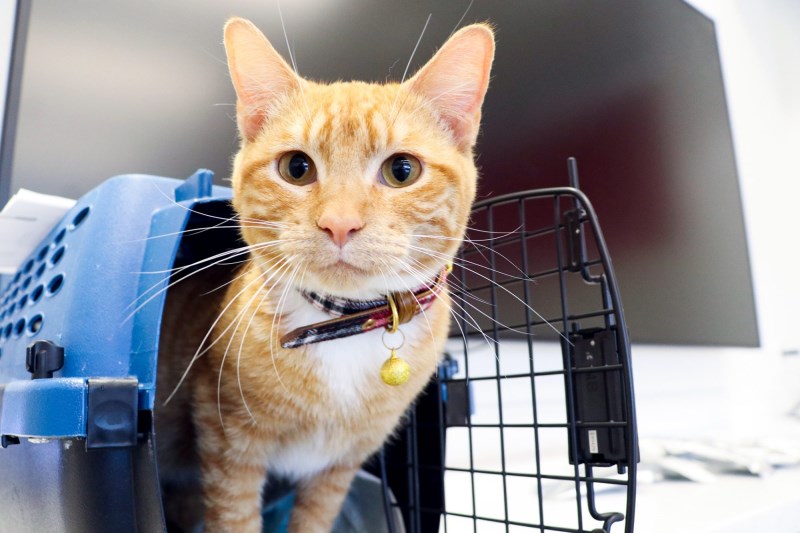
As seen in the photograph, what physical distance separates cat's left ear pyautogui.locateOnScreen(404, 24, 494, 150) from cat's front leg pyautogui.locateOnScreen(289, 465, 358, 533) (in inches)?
21.1

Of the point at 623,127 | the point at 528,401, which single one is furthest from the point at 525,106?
the point at 528,401

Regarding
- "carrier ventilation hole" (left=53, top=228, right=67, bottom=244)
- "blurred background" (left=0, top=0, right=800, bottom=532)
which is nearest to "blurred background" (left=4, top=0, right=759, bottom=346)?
"blurred background" (left=0, top=0, right=800, bottom=532)

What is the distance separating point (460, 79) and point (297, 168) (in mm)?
256

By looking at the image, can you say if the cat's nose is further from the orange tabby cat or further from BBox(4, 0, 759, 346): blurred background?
BBox(4, 0, 759, 346): blurred background

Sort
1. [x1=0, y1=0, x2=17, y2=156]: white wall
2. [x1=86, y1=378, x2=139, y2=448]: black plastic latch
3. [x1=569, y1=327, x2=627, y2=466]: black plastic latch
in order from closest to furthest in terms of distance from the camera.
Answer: [x1=86, y1=378, x2=139, y2=448]: black plastic latch, [x1=569, y1=327, x2=627, y2=466]: black plastic latch, [x1=0, y1=0, x2=17, y2=156]: white wall

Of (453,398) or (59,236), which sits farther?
(453,398)

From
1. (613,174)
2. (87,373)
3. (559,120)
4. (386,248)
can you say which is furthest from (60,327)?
(613,174)

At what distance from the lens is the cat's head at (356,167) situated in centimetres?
69

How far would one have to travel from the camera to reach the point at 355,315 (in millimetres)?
757

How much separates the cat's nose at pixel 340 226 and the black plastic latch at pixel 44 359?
336 millimetres

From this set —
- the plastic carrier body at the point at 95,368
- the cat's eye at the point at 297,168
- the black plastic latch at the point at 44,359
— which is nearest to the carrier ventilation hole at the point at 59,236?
the plastic carrier body at the point at 95,368

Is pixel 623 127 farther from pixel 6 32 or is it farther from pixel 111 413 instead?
pixel 111 413

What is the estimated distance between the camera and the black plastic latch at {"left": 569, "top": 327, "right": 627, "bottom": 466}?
70cm

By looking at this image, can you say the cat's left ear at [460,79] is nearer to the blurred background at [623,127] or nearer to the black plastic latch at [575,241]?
the black plastic latch at [575,241]
